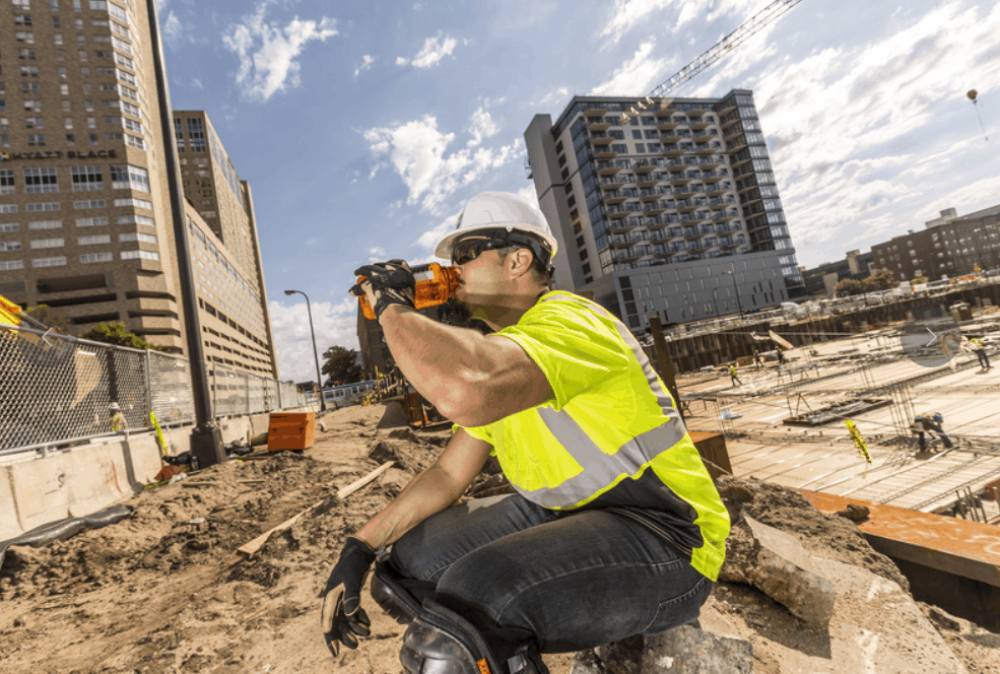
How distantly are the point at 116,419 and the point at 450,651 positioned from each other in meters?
7.35

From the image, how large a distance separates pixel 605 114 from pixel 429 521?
241 feet

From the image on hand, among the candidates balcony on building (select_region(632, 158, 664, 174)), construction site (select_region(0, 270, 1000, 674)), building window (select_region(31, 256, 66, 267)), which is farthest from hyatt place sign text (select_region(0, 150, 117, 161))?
construction site (select_region(0, 270, 1000, 674))

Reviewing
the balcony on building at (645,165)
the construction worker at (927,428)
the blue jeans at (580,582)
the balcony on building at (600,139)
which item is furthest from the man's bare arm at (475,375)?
the balcony on building at (645,165)

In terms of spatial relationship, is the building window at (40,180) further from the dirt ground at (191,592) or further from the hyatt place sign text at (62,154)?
the dirt ground at (191,592)

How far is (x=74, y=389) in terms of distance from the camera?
18.6 feet

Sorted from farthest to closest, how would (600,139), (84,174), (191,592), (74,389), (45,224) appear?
(600,139) → (84,174) → (45,224) → (74,389) → (191,592)

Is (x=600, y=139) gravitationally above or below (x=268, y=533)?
above

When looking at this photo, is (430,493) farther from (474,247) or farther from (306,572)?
(306,572)

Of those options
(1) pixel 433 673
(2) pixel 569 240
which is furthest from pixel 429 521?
(2) pixel 569 240

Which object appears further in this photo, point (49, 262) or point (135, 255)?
point (135, 255)

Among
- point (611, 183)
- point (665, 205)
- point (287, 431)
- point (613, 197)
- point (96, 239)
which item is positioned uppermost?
point (96, 239)

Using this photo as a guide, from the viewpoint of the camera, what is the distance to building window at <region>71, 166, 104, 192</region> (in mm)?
55281

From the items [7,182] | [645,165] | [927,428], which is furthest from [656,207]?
[7,182]

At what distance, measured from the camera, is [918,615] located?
239 cm
